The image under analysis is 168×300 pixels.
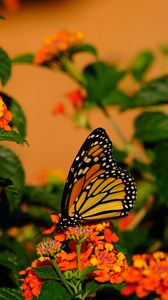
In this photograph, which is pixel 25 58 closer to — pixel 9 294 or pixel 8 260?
pixel 8 260

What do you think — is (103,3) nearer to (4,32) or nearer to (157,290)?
(4,32)

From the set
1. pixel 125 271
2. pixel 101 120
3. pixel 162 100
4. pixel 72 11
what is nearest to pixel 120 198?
pixel 162 100

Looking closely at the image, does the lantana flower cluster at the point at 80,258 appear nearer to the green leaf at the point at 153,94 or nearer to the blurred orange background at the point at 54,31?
the green leaf at the point at 153,94

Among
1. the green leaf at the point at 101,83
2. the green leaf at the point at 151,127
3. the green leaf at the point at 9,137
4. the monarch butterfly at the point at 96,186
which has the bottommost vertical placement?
the green leaf at the point at 9,137

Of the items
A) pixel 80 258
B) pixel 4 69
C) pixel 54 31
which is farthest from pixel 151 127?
pixel 54 31

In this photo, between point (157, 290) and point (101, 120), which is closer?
point (157, 290)

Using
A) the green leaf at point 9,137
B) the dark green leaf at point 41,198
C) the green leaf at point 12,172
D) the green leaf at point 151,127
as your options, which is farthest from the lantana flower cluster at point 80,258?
the green leaf at point 151,127

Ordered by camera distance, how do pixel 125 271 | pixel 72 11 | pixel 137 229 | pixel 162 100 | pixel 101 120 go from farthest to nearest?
pixel 72 11 < pixel 101 120 < pixel 137 229 < pixel 162 100 < pixel 125 271
